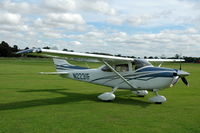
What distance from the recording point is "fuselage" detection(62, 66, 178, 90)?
31.4 ft

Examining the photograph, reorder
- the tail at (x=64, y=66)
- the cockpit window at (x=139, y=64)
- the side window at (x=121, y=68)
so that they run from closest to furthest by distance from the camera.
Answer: the cockpit window at (x=139, y=64)
the side window at (x=121, y=68)
the tail at (x=64, y=66)

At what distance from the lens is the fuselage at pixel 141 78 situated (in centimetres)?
956

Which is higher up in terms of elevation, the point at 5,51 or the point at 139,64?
the point at 5,51

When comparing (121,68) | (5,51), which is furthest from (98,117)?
(5,51)

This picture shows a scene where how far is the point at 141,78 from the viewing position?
10.1 m

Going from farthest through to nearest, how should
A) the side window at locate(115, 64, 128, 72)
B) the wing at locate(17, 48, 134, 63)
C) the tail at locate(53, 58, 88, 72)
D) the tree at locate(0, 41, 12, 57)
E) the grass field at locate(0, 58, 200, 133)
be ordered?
the tree at locate(0, 41, 12, 57), the tail at locate(53, 58, 88, 72), the side window at locate(115, 64, 128, 72), the wing at locate(17, 48, 134, 63), the grass field at locate(0, 58, 200, 133)

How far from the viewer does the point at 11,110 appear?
805cm

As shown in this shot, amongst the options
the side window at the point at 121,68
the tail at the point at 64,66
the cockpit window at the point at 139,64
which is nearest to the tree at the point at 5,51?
the tail at the point at 64,66

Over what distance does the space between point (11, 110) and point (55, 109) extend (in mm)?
1457

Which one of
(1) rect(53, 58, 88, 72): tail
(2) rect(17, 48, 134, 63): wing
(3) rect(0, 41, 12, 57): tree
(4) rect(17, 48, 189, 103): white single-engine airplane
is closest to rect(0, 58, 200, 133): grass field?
(4) rect(17, 48, 189, 103): white single-engine airplane

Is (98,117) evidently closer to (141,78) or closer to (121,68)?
(141,78)

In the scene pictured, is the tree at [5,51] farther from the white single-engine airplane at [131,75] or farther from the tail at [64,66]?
the white single-engine airplane at [131,75]

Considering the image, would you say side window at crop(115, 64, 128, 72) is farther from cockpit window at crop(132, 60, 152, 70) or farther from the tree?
the tree

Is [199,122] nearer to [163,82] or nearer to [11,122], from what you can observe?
[163,82]
